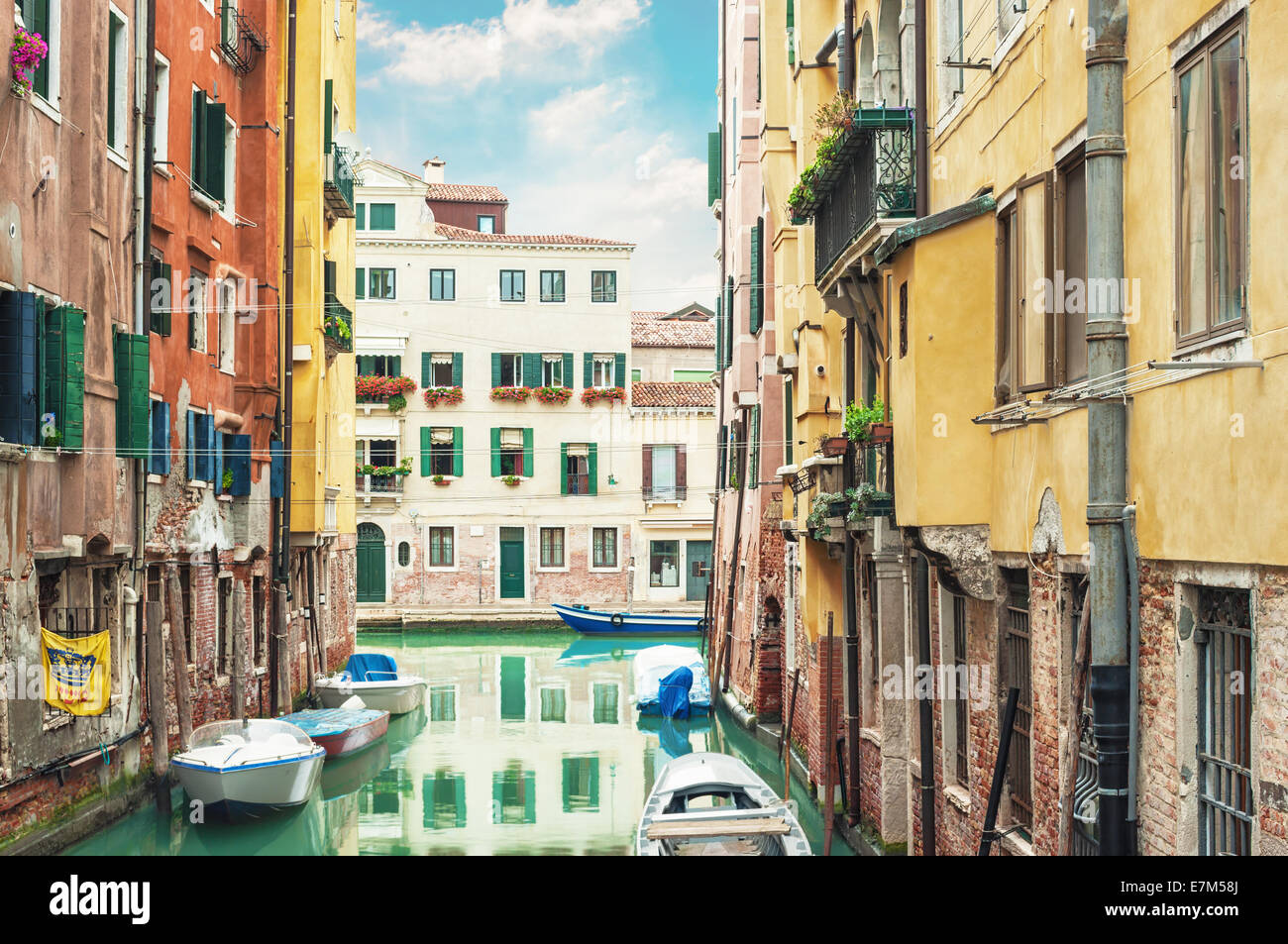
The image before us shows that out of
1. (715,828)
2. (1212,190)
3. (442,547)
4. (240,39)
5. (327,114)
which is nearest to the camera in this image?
(1212,190)

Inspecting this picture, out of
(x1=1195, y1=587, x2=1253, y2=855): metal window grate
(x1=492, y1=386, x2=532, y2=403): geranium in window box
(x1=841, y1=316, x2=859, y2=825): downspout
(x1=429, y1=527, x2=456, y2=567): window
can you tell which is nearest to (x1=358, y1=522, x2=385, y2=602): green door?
(x1=429, y1=527, x2=456, y2=567): window

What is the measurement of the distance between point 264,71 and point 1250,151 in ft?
51.8

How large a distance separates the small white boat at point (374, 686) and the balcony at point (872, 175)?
12.9m

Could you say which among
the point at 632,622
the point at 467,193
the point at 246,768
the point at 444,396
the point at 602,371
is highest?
the point at 467,193

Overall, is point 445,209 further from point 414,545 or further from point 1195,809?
point 1195,809

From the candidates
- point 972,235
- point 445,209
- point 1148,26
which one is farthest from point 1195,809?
point 445,209

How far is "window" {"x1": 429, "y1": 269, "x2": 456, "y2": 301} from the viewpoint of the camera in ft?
127

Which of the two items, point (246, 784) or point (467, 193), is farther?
point (467, 193)

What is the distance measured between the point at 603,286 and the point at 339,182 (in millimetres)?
16949

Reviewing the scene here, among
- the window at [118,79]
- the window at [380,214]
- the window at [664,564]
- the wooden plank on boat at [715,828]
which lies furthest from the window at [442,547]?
the wooden plank on boat at [715,828]

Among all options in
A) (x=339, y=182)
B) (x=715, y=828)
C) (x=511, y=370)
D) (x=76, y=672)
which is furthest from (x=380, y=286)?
(x=715, y=828)

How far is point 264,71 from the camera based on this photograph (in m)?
18.4

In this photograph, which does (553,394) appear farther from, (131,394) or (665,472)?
(131,394)

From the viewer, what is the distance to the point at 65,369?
443 inches
